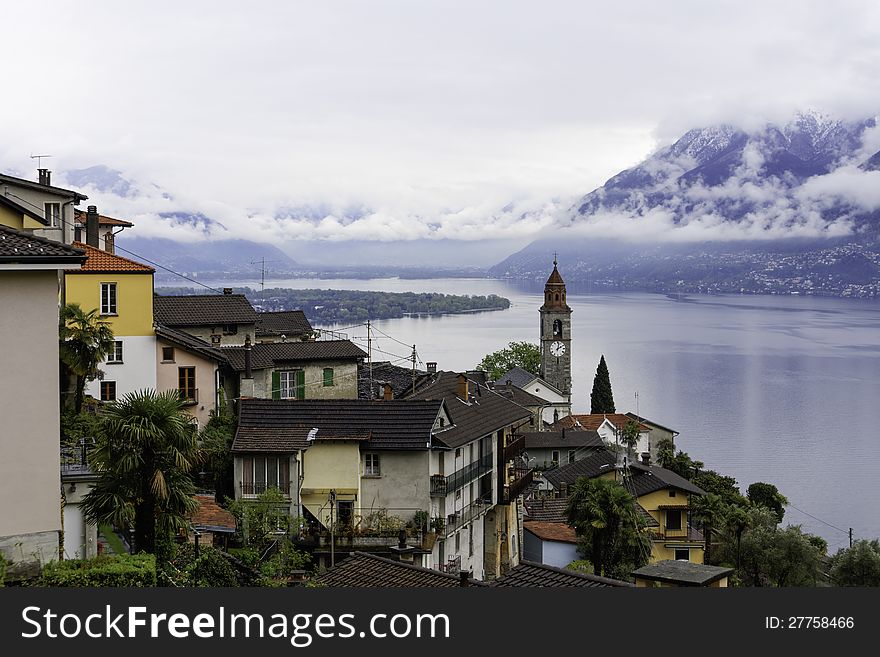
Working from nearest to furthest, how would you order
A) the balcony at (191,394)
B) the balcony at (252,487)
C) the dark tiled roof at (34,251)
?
the dark tiled roof at (34,251)
the balcony at (252,487)
the balcony at (191,394)

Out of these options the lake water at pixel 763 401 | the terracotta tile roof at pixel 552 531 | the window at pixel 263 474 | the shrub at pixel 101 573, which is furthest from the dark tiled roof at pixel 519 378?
the shrub at pixel 101 573

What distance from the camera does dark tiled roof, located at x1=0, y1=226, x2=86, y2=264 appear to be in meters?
10.7

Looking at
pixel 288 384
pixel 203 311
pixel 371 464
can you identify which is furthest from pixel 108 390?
pixel 203 311

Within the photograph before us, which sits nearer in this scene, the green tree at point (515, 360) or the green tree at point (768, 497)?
the green tree at point (768, 497)

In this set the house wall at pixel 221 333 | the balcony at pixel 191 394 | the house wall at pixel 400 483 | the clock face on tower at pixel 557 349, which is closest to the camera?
the house wall at pixel 400 483

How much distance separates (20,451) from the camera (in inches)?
439

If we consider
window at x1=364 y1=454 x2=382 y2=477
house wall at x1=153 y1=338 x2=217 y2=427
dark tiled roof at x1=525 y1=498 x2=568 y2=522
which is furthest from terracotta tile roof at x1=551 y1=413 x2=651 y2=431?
window at x1=364 y1=454 x2=382 y2=477

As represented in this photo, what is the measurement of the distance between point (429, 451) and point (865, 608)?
17007 mm

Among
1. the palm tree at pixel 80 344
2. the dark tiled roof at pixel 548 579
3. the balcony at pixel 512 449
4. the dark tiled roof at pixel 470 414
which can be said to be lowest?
the balcony at pixel 512 449

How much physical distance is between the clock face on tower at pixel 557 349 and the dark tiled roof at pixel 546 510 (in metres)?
47.3

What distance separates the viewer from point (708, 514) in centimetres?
3925

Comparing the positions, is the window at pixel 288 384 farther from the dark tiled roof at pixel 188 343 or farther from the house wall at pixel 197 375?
the house wall at pixel 197 375

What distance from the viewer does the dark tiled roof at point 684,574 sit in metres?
16.5

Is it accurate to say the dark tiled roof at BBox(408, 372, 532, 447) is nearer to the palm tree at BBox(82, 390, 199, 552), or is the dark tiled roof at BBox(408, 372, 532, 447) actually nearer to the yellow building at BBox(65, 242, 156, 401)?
the yellow building at BBox(65, 242, 156, 401)
